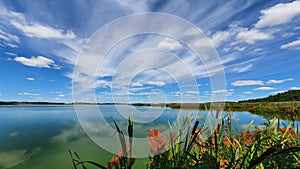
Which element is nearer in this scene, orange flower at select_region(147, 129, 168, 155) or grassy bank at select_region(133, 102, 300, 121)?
orange flower at select_region(147, 129, 168, 155)

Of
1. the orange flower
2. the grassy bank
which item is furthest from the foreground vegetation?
the grassy bank

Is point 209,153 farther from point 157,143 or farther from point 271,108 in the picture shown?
point 271,108

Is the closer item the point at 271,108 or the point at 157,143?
the point at 157,143

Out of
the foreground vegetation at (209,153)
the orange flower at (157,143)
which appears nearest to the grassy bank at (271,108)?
the foreground vegetation at (209,153)

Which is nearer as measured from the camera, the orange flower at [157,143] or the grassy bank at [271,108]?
the orange flower at [157,143]

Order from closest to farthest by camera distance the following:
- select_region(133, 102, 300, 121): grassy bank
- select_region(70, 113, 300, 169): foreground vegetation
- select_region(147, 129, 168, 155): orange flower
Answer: select_region(70, 113, 300, 169): foreground vegetation
select_region(147, 129, 168, 155): orange flower
select_region(133, 102, 300, 121): grassy bank

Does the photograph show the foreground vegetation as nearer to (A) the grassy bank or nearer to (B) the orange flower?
(B) the orange flower

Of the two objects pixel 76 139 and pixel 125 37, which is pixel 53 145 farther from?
pixel 125 37

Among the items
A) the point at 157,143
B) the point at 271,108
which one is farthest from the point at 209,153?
the point at 271,108

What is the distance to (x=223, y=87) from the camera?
5.99ft

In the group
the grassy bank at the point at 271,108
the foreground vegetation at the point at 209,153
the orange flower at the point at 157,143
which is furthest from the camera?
the grassy bank at the point at 271,108

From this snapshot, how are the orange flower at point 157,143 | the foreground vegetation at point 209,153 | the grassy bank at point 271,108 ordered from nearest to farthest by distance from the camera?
the foreground vegetation at point 209,153 < the orange flower at point 157,143 < the grassy bank at point 271,108

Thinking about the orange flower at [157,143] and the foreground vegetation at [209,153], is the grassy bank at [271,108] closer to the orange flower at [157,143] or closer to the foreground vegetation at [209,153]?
the foreground vegetation at [209,153]

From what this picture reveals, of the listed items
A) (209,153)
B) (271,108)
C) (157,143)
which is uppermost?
(271,108)
